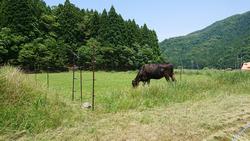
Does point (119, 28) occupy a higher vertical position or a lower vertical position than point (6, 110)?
higher

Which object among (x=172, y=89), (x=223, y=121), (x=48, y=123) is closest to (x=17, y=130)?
(x=48, y=123)

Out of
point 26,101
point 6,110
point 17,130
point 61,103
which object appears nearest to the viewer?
point 17,130

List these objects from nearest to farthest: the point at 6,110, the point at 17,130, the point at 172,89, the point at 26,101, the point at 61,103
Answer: the point at 17,130 < the point at 6,110 < the point at 26,101 < the point at 61,103 < the point at 172,89

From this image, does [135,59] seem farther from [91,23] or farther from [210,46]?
[210,46]

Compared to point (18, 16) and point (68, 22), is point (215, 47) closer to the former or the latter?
point (68, 22)

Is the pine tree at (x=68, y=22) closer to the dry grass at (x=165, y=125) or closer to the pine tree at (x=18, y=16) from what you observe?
the pine tree at (x=18, y=16)

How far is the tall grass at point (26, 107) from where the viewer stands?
9344 millimetres

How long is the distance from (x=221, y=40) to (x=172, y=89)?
→ 160 meters

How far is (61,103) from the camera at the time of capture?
11617 millimetres

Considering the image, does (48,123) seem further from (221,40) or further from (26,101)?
(221,40)

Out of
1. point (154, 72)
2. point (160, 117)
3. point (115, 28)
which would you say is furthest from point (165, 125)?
point (115, 28)

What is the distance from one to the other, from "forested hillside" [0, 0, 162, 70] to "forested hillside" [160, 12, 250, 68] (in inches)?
1675

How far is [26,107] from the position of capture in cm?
1033

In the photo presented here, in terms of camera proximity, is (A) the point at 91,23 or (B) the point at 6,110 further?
(A) the point at 91,23
